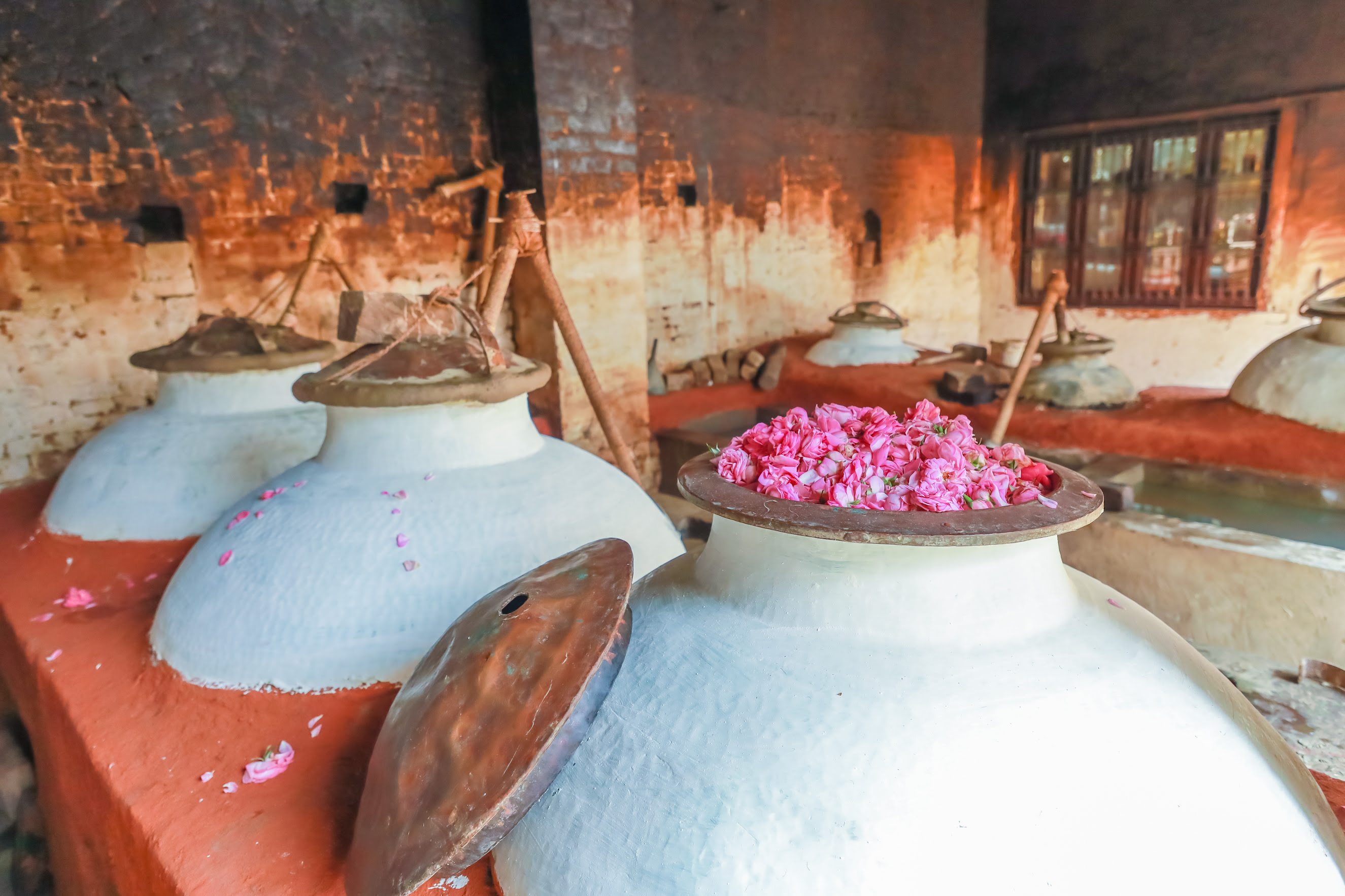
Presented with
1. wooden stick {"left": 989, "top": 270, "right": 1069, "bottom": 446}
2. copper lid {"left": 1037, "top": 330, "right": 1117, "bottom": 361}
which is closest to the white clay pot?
wooden stick {"left": 989, "top": 270, "right": 1069, "bottom": 446}

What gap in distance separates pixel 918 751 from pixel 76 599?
11.1 ft

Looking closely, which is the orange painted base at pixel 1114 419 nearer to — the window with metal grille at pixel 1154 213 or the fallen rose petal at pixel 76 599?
the window with metal grille at pixel 1154 213

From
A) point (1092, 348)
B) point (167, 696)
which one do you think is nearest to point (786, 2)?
point (1092, 348)

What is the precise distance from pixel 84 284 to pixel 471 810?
4921mm

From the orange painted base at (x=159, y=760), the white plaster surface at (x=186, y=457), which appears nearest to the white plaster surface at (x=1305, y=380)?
the orange painted base at (x=159, y=760)

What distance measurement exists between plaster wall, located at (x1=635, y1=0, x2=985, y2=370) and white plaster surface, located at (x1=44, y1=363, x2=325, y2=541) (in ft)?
15.3

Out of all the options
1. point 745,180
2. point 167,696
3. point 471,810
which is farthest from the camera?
point 745,180

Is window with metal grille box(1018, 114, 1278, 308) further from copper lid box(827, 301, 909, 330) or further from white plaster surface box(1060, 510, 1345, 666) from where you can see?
white plaster surface box(1060, 510, 1345, 666)

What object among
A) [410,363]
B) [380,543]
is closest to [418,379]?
[410,363]

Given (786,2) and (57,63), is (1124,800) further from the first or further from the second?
(786,2)

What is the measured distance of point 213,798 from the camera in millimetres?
2088

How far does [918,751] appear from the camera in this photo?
1.38 m

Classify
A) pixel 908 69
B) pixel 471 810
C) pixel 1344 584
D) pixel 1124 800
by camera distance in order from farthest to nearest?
1. pixel 908 69
2. pixel 1344 584
3. pixel 471 810
4. pixel 1124 800

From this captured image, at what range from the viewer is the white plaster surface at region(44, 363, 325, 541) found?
377cm
